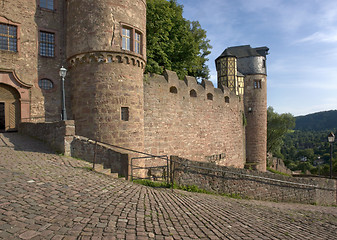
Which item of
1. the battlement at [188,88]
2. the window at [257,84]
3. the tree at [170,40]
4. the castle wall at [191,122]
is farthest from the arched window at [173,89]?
→ the window at [257,84]

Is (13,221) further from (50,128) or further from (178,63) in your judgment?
(178,63)

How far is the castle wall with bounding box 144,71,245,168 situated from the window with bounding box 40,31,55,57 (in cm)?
566

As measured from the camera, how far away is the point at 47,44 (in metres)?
13.8

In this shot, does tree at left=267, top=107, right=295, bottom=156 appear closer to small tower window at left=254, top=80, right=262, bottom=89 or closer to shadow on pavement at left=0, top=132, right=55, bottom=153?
small tower window at left=254, top=80, right=262, bottom=89

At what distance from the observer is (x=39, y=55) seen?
13562 millimetres

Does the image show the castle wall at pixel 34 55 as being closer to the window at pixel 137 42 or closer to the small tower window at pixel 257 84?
the window at pixel 137 42

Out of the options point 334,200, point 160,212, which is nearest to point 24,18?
point 160,212

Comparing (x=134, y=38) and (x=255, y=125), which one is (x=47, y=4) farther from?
(x=255, y=125)

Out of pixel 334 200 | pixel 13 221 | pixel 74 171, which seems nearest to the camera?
pixel 13 221

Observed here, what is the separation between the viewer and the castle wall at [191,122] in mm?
15000

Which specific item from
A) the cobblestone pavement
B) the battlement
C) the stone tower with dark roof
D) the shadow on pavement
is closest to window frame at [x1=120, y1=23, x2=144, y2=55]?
the battlement

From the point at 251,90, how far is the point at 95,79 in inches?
825

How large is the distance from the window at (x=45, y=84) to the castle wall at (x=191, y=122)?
5.38 m

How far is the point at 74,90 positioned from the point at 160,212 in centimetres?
877
